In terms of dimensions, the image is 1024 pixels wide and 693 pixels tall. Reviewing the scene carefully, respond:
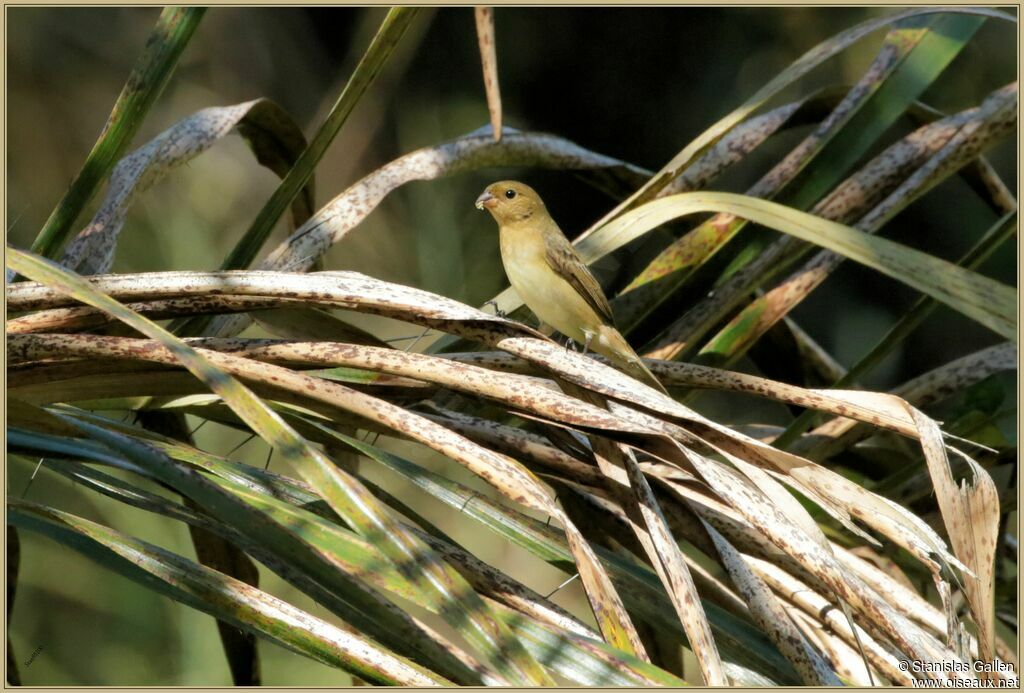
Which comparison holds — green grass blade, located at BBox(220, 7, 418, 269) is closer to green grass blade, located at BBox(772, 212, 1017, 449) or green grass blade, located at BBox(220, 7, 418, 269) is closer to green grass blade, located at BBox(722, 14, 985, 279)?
green grass blade, located at BBox(722, 14, 985, 279)

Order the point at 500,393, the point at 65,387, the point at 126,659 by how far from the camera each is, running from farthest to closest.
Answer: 1. the point at 126,659
2. the point at 65,387
3. the point at 500,393

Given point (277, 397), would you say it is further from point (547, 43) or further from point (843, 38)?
point (547, 43)

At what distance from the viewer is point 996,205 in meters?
3.01

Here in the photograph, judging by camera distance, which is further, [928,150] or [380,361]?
[928,150]

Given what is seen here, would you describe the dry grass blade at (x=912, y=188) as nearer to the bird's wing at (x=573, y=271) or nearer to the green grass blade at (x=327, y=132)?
the bird's wing at (x=573, y=271)

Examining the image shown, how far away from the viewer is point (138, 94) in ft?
7.03

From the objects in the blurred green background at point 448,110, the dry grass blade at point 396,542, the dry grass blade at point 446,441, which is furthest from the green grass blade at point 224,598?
the blurred green background at point 448,110

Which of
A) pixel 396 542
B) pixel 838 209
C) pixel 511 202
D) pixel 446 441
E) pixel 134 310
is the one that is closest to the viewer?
pixel 396 542

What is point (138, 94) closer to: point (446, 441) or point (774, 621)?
point (446, 441)

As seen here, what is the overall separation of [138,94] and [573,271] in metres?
1.30

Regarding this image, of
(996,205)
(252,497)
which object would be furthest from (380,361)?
(996,205)

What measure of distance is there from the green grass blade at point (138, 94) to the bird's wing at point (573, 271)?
3.55ft

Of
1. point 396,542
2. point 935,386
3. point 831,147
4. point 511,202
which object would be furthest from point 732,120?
point 396,542

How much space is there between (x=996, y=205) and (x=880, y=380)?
367 centimetres
